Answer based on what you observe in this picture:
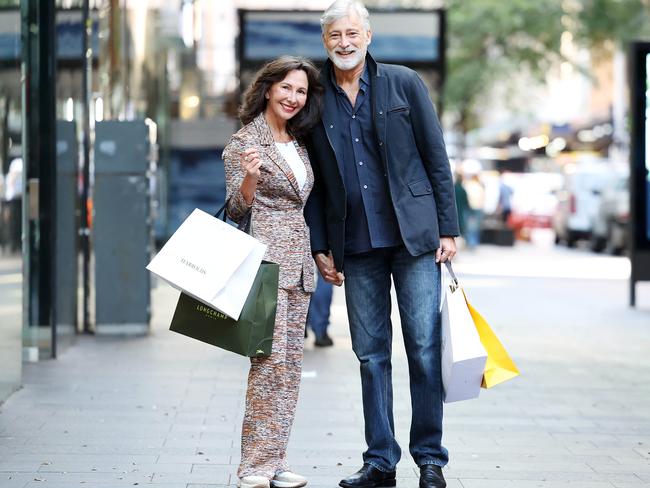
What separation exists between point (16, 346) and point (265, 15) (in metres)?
11.1

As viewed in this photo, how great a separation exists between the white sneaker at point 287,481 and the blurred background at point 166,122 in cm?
274

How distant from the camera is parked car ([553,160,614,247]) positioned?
29.1 m

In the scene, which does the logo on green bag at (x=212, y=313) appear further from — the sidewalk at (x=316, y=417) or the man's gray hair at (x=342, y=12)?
the man's gray hair at (x=342, y=12)

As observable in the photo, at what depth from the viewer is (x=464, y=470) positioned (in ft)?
19.8

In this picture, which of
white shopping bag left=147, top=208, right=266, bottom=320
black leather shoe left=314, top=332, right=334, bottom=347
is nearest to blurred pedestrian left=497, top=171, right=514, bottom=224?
black leather shoe left=314, top=332, right=334, bottom=347

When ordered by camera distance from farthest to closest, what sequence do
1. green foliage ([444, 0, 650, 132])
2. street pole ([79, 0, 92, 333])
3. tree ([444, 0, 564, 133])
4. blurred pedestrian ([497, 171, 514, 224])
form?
blurred pedestrian ([497, 171, 514, 224]), tree ([444, 0, 564, 133]), green foliage ([444, 0, 650, 132]), street pole ([79, 0, 92, 333])

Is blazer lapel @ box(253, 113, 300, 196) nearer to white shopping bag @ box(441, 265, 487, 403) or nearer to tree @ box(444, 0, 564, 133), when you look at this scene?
white shopping bag @ box(441, 265, 487, 403)

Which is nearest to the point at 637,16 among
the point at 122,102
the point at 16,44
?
the point at 122,102

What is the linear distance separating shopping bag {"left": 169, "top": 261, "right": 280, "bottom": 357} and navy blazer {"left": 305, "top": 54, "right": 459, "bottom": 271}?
1.25 feet

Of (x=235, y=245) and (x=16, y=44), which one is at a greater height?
(x=16, y=44)

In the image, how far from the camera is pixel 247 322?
205 inches

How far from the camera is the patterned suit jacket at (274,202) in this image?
5.30 meters

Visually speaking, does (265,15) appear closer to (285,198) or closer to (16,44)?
(16,44)

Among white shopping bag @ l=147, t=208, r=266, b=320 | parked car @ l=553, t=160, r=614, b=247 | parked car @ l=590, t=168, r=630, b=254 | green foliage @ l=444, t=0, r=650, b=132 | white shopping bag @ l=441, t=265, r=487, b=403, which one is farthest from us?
parked car @ l=553, t=160, r=614, b=247
